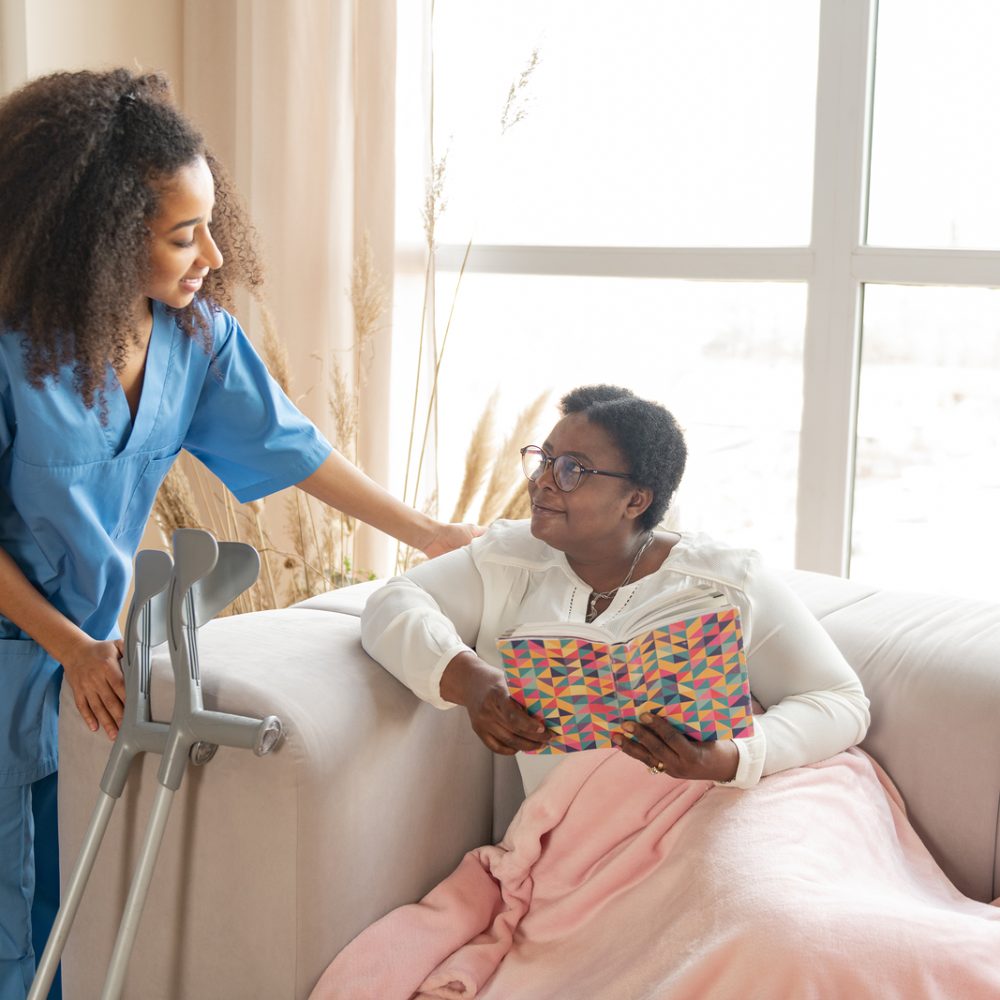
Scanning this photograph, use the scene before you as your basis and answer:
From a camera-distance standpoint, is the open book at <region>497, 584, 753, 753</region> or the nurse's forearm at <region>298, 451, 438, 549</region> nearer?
the open book at <region>497, 584, 753, 753</region>

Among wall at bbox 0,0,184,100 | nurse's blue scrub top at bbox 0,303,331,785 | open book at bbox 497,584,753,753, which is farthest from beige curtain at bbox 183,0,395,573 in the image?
open book at bbox 497,584,753,753

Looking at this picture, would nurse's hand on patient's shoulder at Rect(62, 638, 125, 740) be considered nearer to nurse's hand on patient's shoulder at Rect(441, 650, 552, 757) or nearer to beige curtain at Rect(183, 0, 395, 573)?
nurse's hand on patient's shoulder at Rect(441, 650, 552, 757)

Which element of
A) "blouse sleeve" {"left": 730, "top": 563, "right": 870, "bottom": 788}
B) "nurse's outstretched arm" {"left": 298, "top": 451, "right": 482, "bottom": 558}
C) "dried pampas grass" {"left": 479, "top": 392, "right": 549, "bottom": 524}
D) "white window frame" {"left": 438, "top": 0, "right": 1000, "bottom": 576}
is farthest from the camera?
"dried pampas grass" {"left": 479, "top": 392, "right": 549, "bottom": 524}

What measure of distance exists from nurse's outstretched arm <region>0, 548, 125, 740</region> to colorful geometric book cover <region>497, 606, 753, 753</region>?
1.64 feet

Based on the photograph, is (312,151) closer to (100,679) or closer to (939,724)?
(100,679)

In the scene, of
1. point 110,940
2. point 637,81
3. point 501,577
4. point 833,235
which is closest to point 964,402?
point 833,235

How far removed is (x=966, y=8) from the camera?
2.52 m

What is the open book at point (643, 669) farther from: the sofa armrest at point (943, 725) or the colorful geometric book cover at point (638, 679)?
the sofa armrest at point (943, 725)

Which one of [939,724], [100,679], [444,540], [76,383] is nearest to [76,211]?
[76,383]

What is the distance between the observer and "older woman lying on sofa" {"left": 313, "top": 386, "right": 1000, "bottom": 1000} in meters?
1.32

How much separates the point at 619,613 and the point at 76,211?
881 millimetres

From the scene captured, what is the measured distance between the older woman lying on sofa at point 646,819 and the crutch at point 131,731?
314mm

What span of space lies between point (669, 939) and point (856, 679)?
0.48 m

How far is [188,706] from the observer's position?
1.44 m
